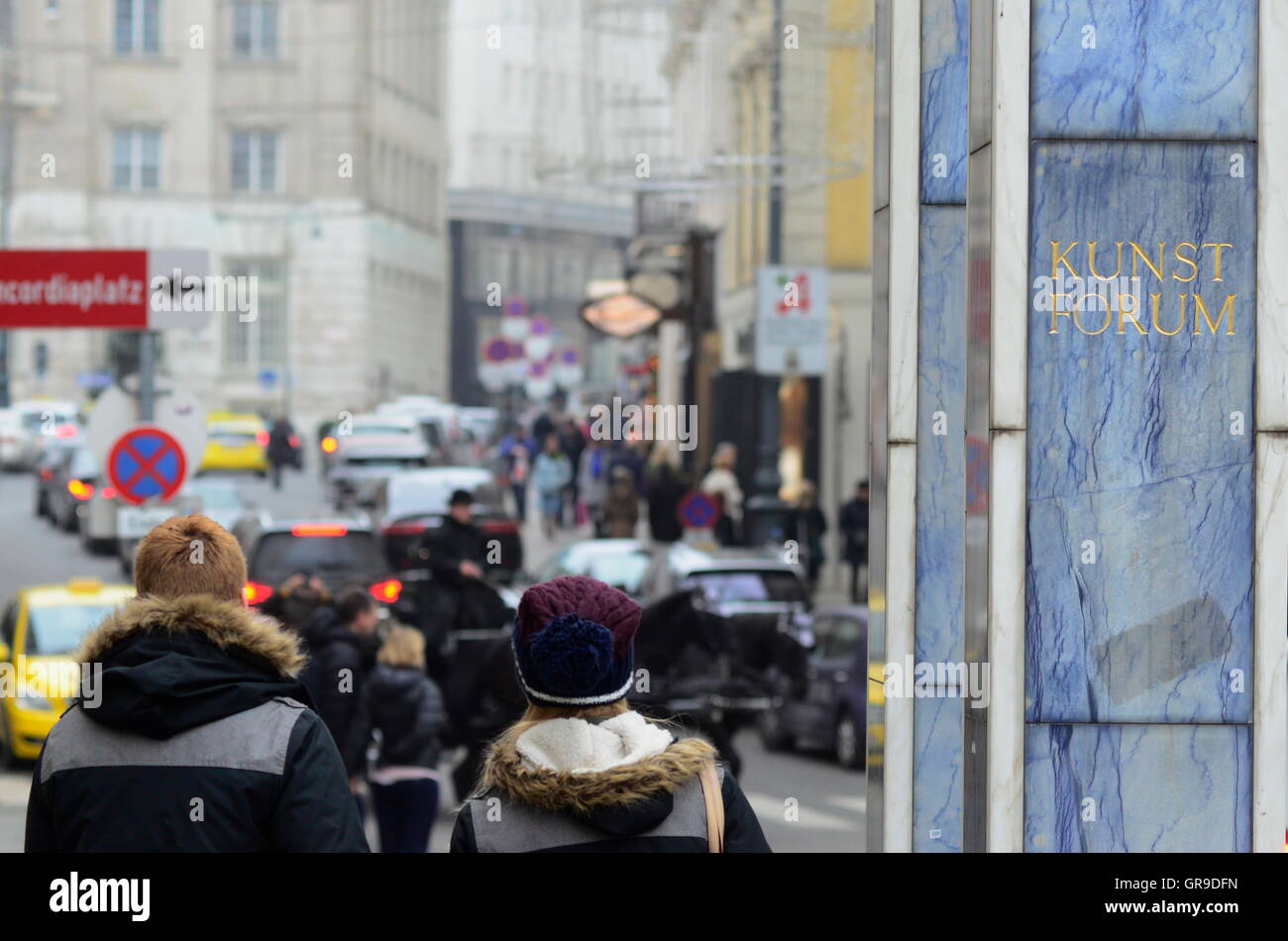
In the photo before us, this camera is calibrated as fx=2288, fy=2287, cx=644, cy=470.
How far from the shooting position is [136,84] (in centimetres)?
6506

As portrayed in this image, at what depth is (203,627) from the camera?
420 cm

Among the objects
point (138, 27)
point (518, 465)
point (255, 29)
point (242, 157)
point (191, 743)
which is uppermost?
point (138, 27)

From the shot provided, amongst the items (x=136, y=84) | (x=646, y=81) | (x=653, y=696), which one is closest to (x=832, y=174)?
(x=646, y=81)

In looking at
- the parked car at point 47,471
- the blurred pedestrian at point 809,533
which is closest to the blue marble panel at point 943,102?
the blurred pedestrian at point 809,533

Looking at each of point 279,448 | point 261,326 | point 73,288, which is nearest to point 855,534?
point 73,288

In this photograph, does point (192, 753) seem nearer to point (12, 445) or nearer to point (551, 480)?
point (551, 480)

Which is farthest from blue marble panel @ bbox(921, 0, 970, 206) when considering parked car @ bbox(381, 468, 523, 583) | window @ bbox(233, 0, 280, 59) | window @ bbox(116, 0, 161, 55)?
window @ bbox(116, 0, 161, 55)

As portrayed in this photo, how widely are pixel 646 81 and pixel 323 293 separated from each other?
3583 cm

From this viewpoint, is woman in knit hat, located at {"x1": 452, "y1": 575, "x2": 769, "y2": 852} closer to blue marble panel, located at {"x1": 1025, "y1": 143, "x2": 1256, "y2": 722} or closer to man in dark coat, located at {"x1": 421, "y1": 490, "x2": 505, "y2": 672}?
blue marble panel, located at {"x1": 1025, "y1": 143, "x2": 1256, "y2": 722}

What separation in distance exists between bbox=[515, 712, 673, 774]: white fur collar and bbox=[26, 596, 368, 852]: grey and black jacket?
500 millimetres

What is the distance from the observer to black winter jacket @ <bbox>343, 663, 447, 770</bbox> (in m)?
10.8

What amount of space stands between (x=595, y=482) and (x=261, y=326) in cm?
3178

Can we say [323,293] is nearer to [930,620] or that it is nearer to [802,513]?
[802,513]

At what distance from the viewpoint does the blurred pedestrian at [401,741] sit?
10.7 m
